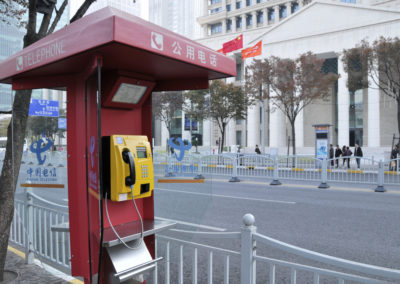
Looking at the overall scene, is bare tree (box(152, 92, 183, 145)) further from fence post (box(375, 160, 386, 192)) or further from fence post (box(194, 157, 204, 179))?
fence post (box(375, 160, 386, 192))

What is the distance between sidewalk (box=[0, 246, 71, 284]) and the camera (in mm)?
4164

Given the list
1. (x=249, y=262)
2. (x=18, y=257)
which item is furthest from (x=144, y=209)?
(x=18, y=257)

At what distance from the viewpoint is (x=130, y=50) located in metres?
2.71

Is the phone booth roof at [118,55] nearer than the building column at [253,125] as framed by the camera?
Yes

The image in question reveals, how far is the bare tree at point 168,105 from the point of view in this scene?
398 centimetres

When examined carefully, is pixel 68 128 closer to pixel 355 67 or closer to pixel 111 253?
pixel 111 253

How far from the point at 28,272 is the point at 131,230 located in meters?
2.09

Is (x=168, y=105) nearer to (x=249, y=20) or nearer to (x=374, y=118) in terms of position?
(x=374, y=118)

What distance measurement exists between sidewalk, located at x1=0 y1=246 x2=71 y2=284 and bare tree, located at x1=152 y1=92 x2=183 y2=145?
2230 millimetres

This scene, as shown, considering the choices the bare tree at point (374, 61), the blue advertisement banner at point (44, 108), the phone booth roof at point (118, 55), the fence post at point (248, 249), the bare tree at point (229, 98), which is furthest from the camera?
the bare tree at point (229, 98)

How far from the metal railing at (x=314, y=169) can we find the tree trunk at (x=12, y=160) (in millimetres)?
7293

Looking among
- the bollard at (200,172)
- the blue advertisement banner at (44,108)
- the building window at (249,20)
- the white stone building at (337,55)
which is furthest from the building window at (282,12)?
the blue advertisement banner at (44,108)

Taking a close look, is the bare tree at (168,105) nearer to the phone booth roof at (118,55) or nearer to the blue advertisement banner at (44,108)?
the phone booth roof at (118,55)

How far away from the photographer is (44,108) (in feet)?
12.0
